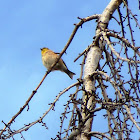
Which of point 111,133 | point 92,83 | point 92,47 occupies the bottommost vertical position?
point 111,133

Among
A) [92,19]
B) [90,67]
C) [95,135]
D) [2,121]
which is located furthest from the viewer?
[92,19]

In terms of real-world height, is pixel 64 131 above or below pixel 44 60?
below

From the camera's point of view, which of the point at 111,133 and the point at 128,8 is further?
the point at 128,8

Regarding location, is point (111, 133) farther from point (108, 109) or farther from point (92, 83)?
point (92, 83)

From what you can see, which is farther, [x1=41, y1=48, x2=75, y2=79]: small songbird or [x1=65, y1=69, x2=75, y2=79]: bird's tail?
[x1=41, y1=48, x2=75, y2=79]: small songbird

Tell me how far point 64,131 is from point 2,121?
72 cm

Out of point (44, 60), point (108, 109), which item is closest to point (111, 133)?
point (108, 109)

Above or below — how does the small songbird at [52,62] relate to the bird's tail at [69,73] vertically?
above

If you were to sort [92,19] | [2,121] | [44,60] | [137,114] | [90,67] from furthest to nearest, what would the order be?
[44,60], [92,19], [90,67], [2,121], [137,114]

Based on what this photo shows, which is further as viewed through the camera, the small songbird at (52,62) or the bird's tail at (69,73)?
the small songbird at (52,62)

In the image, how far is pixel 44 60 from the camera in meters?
7.71

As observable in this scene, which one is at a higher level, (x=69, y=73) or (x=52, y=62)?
(x=52, y=62)

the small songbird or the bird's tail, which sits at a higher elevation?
the small songbird

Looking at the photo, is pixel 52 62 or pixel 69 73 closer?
pixel 69 73
